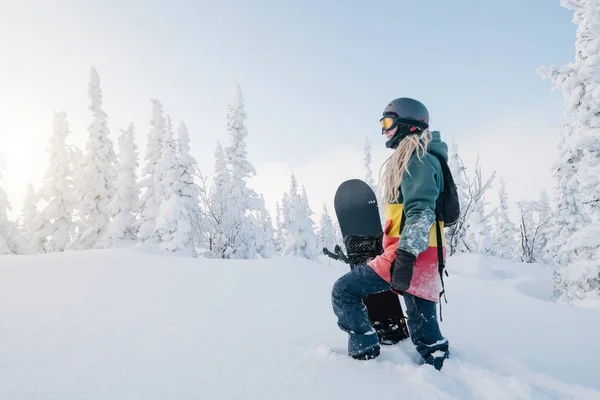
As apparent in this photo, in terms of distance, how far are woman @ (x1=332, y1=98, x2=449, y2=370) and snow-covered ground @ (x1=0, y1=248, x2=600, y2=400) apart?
0.58 feet

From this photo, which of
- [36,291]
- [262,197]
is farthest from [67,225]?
[36,291]

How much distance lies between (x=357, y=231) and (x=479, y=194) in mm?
11585

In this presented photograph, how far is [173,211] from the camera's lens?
21.7m

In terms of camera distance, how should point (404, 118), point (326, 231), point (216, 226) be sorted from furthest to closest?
1. point (326, 231)
2. point (216, 226)
3. point (404, 118)

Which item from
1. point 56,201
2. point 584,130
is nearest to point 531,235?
point 584,130

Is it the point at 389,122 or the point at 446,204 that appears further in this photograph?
the point at 389,122

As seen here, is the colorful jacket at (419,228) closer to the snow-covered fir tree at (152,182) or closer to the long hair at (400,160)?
the long hair at (400,160)

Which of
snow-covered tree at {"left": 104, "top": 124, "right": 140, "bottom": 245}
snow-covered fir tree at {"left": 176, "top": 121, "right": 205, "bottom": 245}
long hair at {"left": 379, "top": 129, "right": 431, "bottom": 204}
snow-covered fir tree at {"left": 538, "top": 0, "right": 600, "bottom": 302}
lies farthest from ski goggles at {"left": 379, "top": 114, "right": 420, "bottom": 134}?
snow-covered tree at {"left": 104, "top": 124, "right": 140, "bottom": 245}

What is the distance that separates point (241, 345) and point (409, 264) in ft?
→ 4.99

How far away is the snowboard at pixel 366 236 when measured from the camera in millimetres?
2920

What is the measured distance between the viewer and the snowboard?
292 cm

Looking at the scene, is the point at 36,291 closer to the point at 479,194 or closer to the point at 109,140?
the point at 479,194

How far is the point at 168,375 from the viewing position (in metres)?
2.07

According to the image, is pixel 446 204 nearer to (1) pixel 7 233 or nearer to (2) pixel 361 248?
(2) pixel 361 248
